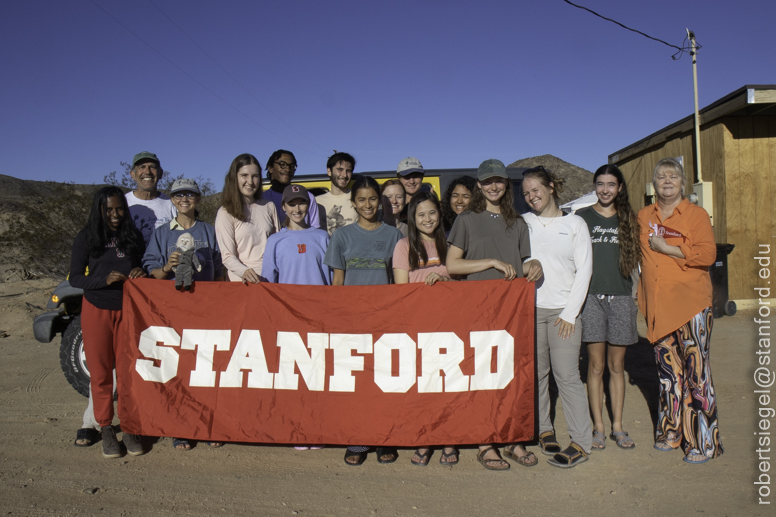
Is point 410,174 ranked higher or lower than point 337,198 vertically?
higher

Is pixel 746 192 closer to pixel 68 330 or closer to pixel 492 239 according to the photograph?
pixel 492 239

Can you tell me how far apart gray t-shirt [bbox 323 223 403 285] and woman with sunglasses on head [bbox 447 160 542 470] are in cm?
54

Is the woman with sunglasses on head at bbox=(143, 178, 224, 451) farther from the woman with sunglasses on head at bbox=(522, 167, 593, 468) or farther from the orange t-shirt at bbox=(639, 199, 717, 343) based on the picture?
the orange t-shirt at bbox=(639, 199, 717, 343)

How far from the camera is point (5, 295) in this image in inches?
457

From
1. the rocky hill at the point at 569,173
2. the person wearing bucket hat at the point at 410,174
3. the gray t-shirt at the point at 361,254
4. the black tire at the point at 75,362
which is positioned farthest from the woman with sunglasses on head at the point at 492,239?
the rocky hill at the point at 569,173

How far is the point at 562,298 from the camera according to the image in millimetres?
3768

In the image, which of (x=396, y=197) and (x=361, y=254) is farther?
(x=396, y=197)

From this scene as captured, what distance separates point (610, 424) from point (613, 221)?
187 centimetres

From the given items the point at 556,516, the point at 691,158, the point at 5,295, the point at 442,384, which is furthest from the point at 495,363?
the point at 5,295

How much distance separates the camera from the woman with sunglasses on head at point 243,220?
14.3 feet

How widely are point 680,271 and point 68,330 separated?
593cm

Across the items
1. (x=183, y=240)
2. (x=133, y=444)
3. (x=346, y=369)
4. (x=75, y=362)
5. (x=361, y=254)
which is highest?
(x=183, y=240)

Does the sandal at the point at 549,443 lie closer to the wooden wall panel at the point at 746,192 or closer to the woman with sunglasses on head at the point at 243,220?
the woman with sunglasses on head at the point at 243,220

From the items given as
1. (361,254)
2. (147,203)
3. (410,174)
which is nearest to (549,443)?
(361,254)
